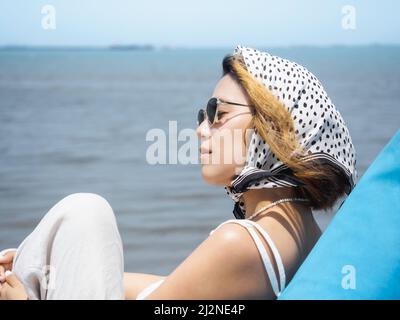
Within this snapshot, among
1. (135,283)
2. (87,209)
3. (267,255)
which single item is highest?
(87,209)

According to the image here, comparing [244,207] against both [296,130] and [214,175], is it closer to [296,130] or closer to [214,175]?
[214,175]

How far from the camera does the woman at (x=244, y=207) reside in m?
2.11

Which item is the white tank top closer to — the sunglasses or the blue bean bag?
the blue bean bag

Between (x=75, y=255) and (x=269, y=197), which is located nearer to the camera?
(x=75, y=255)

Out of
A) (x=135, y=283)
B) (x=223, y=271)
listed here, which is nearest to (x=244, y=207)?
(x=223, y=271)

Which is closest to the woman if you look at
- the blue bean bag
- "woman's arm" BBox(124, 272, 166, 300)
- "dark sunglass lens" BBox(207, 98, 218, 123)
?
"dark sunglass lens" BBox(207, 98, 218, 123)

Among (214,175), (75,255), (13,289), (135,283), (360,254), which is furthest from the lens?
(135,283)

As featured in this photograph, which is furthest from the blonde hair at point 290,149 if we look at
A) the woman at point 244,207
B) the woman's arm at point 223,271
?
the woman's arm at point 223,271

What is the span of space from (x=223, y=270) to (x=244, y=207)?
43 cm

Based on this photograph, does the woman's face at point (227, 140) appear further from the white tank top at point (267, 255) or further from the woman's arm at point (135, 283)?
the woman's arm at point (135, 283)

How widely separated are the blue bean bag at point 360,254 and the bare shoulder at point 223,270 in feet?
0.36

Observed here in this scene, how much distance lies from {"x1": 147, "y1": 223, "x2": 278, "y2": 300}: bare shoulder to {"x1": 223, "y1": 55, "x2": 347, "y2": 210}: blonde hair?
0.28 meters

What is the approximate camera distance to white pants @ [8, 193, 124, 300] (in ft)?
6.77

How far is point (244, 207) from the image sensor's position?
261 cm
